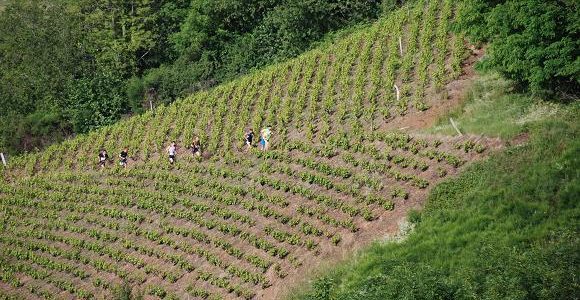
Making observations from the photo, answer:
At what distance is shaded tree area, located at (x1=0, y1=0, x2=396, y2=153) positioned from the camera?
39.3 m

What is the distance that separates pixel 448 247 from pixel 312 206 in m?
5.86

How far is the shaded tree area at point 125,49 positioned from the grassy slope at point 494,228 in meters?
19.1

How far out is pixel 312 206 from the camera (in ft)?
76.3

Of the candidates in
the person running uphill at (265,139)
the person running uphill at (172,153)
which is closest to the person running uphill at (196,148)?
the person running uphill at (172,153)

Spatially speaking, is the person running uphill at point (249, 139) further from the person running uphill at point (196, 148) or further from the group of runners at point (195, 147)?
the person running uphill at point (196, 148)

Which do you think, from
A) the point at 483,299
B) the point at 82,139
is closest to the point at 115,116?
the point at 82,139

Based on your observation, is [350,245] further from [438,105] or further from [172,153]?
[172,153]

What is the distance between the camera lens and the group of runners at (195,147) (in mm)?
27969

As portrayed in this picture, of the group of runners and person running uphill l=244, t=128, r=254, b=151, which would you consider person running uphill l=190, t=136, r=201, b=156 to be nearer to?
the group of runners

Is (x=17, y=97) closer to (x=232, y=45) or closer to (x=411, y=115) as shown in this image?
(x=232, y=45)

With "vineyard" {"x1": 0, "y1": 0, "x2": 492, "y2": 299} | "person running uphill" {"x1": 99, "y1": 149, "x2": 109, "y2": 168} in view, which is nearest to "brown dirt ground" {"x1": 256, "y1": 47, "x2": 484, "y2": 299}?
"vineyard" {"x1": 0, "y1": 0, "x2": 492, "y2": 299}

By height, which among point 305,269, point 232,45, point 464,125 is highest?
point 232,45

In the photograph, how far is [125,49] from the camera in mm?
43438

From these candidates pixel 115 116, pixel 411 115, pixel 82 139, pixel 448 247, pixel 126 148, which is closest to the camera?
pixel 448 247
